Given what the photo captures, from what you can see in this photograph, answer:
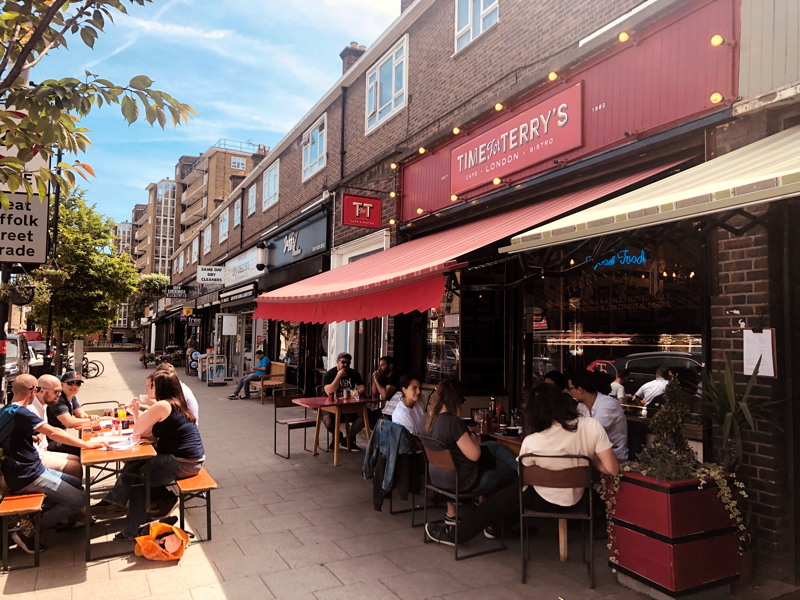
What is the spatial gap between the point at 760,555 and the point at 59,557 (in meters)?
5.54

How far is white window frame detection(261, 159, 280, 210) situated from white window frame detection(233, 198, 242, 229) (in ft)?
11.1

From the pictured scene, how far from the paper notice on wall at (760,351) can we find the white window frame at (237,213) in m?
21.0

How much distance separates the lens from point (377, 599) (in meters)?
3.87

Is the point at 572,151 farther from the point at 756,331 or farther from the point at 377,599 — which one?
the point at 377,599

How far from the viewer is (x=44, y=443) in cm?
579

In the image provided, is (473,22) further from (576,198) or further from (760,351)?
(760,351)

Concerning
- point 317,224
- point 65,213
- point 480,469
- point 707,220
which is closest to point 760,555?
point 480,469

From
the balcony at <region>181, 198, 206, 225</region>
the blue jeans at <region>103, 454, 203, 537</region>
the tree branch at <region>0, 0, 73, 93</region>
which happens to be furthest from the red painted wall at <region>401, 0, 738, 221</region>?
the balcony at <region>181, 198, 206, 225</region>

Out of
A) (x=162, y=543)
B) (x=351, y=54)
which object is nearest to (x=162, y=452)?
(x=162, y=543)

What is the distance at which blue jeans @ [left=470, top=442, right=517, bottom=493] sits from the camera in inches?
191

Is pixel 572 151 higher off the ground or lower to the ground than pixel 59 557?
higher

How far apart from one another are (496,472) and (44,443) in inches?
182

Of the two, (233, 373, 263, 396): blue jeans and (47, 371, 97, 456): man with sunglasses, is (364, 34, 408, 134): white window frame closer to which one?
(47, 371, 97, 456): man with sunglasses

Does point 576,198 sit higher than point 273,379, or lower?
higher
